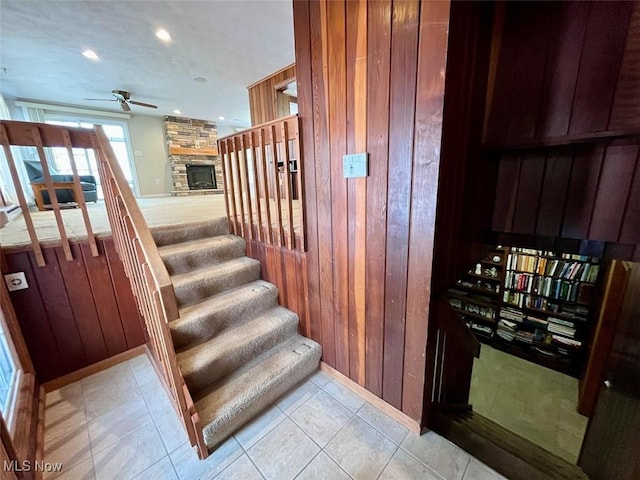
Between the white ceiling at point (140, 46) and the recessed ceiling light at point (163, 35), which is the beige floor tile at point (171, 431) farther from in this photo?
the recessed ceiling light at point (163, 35)

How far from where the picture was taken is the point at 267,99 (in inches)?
182

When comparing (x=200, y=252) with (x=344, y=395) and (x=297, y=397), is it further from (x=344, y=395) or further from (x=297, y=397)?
(x=344, y=395)

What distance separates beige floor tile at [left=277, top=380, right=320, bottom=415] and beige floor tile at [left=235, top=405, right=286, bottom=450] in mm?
46

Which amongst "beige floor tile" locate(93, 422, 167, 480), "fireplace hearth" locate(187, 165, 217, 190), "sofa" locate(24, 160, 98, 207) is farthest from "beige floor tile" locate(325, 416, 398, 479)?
"fireplace hearth" locate(187, 165, 217, 190)

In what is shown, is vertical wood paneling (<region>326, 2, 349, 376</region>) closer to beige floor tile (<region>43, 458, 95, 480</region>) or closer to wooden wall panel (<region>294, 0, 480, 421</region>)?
wooden wall panel (<region>294, 0, 480, 421</region>)

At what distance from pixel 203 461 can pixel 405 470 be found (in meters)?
1.06

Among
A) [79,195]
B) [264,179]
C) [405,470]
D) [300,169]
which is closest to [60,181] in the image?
[79,195]

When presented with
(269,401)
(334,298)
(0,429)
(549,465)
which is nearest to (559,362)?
(549,465)

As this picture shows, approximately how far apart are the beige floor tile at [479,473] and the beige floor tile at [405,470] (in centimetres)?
16

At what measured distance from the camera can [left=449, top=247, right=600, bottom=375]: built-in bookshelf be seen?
2576 millimetres

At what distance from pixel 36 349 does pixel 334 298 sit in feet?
7.09

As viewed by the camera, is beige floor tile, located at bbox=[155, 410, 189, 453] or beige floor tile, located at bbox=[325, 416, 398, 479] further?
beige floor tile, located at bbox=[155, 410, 189, 453]

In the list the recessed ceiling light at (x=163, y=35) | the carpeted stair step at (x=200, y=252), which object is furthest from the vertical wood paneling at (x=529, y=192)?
the recessed ceiling light at (x=163, y=35)

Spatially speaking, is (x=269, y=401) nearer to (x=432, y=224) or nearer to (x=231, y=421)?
(x=231, y=421)
